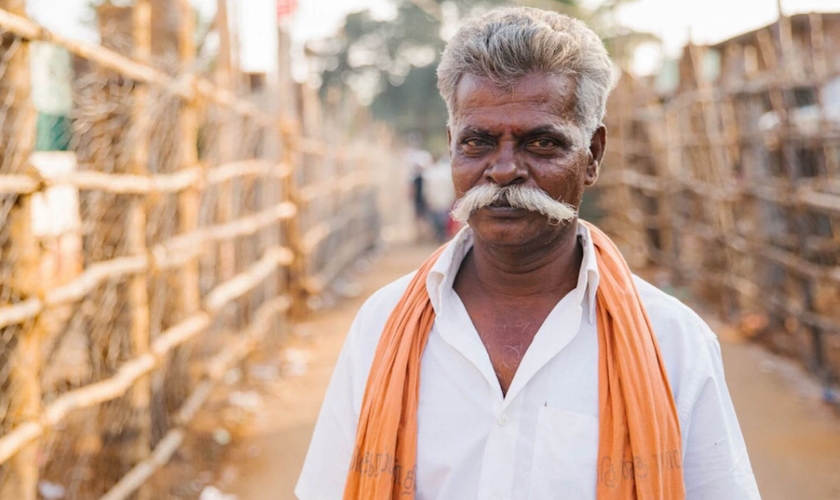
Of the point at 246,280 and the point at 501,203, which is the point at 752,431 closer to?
the point at 246,280

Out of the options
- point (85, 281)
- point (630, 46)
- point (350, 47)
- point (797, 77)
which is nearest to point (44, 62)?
point (85, 281)

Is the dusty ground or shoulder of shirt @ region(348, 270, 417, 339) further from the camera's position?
the dusty ground

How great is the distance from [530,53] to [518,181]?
0.26 metres

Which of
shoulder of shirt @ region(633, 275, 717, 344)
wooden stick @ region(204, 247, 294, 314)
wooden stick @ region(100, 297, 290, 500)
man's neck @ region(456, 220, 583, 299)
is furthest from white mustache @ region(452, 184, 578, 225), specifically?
wooden stick @ region(204, 247, 294, 314)

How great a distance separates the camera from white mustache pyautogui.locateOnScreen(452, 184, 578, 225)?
73.4 inches

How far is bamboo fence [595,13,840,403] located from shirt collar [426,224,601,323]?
190 inches

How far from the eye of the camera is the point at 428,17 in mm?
33281

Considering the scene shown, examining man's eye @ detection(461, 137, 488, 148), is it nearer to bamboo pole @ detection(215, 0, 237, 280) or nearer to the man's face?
the man's face

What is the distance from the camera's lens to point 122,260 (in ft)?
13.6

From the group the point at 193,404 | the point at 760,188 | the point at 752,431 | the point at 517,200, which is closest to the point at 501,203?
the point at 517,200

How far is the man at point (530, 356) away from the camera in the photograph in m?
1.79

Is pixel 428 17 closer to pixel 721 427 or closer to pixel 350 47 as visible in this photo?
pixel 350 47

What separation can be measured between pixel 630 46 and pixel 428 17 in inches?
410

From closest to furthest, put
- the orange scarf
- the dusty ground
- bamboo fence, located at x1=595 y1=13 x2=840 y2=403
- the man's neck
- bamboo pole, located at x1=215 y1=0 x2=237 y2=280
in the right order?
the orange scarf
the man's neck
the dusty ground
bamboo pole, located at x1=215 y1=0 x2=237 y2=280
bamboo fence, located at x1=595 y1=13 x2=840 y2=403
